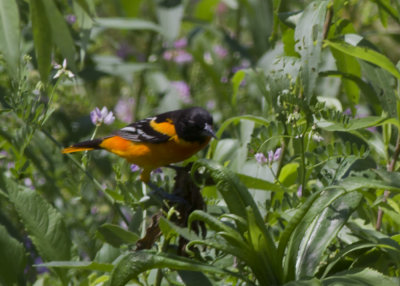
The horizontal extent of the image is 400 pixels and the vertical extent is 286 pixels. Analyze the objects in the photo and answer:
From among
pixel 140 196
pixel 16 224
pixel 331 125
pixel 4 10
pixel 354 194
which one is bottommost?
pixel 16 224

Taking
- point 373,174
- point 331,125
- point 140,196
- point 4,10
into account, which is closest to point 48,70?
point 4,10

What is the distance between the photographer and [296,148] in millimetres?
1751

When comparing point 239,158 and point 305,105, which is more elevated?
point 305,105

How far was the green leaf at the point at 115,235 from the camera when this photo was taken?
171cm

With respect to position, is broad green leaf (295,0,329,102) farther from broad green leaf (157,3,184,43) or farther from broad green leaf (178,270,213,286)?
broad green leaf (157,3,184,43)

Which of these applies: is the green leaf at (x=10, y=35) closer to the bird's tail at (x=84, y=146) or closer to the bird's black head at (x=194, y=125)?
the bird's tail at (x=84, y=146)

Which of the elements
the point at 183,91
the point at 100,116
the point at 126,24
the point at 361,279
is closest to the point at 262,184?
the point at 361,279

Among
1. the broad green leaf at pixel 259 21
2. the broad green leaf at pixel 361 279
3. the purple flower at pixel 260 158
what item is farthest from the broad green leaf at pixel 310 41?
the broad green leaf at pixel 259 21

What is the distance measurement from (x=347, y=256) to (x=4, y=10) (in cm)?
123

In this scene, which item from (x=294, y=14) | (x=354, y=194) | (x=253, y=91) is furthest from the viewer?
(x=253, y=91)

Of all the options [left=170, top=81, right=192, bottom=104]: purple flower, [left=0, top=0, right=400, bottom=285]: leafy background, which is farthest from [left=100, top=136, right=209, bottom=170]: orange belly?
[left=170, top=81, right=192, bottom=104]: purple flower

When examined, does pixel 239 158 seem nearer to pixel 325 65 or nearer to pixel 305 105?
pixel 325 65

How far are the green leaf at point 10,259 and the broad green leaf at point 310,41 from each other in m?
0.97

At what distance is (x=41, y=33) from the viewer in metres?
2.08
